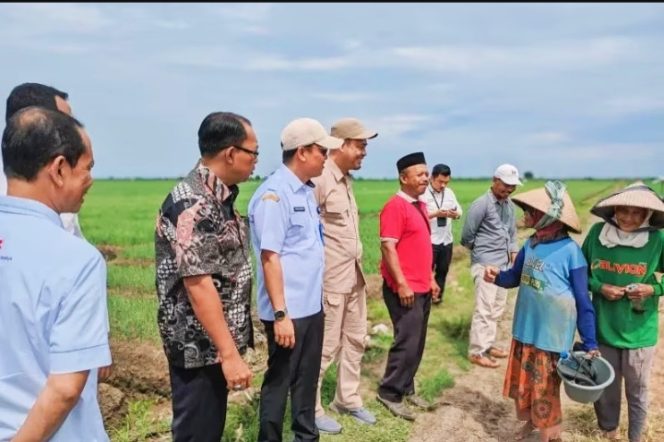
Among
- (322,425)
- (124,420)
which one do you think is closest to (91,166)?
(322,425)

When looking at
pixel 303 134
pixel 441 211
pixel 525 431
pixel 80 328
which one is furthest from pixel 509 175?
pixel 80 328

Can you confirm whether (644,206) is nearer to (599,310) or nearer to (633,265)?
(633,265)

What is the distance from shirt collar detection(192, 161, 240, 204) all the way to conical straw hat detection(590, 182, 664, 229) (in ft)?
7.65

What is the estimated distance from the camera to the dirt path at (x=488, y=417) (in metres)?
3.97

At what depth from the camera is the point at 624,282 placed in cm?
348

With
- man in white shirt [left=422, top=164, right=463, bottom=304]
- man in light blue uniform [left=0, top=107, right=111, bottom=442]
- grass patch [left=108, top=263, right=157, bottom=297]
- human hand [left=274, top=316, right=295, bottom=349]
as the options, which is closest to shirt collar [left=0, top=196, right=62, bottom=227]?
man in light blue uniform [left=0, top=107, right=111, bottom=442]

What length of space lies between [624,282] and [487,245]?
1999mm

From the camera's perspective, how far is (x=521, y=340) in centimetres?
363

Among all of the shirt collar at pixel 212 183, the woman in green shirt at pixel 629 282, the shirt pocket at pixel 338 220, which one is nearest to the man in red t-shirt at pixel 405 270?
the shirt pocket at pixel 338 220

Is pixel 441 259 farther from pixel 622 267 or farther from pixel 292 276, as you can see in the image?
pixel 292 276

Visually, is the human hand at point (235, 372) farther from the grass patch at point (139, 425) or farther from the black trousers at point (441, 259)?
the black trousers at point (441, 259)

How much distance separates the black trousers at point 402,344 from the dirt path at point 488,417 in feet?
0.99

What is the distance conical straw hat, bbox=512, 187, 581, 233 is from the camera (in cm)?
338

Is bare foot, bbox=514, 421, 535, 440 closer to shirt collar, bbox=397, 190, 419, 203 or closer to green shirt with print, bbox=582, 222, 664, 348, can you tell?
green shirt with print, bbox=582, 222, 664, 348
